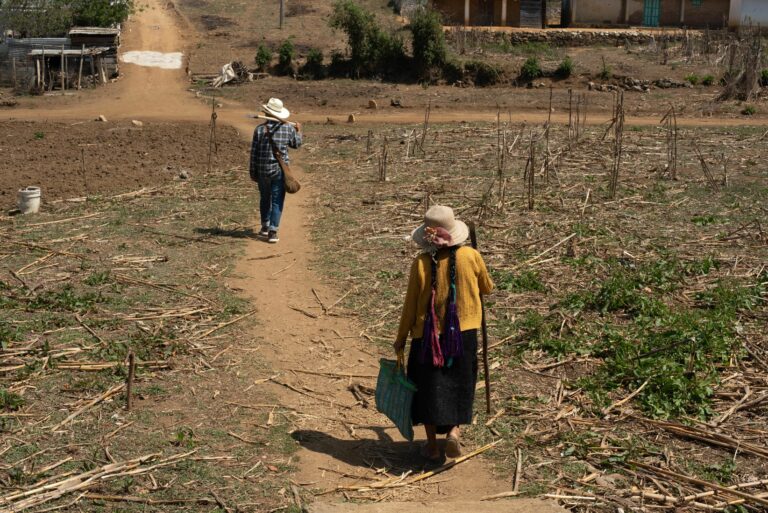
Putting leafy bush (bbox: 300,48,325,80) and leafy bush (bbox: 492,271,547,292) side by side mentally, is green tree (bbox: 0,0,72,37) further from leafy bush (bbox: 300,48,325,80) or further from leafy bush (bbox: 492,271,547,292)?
leafy bush (bbox: 492,271,547,292)

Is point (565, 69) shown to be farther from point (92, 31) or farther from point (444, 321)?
point (444, 321)

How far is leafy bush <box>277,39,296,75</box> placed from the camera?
1123 inches

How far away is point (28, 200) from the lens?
1295 centimetres

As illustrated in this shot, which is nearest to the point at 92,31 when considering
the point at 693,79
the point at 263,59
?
the point at 263,59

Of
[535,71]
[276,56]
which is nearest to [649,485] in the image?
[535,71]

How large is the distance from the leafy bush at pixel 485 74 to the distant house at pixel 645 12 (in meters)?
10.4

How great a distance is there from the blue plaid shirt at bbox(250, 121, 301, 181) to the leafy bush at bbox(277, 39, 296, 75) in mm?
17783

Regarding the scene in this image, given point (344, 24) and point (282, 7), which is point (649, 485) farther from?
point (282, 7)

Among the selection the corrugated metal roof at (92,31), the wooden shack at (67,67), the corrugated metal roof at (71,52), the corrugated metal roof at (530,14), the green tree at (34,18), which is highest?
the corrugated metal roof at (530,14)

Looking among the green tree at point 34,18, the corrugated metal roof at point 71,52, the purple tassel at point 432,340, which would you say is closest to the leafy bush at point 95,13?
the green tree at point 34,18

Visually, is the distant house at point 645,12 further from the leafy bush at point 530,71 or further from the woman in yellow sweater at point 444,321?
the woman in yellow sweater at point 444,321

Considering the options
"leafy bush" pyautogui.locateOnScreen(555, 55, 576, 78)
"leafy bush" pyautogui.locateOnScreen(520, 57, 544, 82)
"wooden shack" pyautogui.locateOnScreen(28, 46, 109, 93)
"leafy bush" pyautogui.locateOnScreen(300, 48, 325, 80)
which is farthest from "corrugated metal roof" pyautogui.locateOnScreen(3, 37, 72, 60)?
"leafy bush" pyautogui.locateOnScreen(555, 55, 576, 78)

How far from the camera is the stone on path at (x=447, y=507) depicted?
5703mm

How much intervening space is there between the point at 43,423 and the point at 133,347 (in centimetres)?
139
